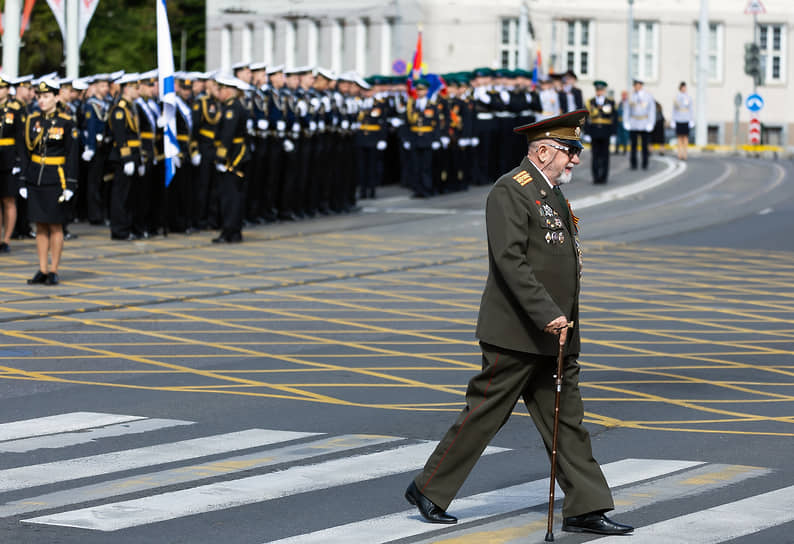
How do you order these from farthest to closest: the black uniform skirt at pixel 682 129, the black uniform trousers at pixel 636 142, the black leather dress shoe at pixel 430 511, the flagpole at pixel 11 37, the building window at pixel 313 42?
the building window at pixel 313 42 → the black uniform skirt at pixel 682 129 → the black uniform trousers at pixel 636 142 → the flagpole at pixel 11 37 → the black leather dress shoe at pixel 430 511

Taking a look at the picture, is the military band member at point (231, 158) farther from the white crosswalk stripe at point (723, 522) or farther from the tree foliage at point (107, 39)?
the tree foliage at point (107, 39)

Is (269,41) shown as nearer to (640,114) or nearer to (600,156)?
(640,114)

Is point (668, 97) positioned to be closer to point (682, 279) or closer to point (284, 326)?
point (682, 279)

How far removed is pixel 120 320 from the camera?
14.6 metres

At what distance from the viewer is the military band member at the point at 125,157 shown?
837 inches

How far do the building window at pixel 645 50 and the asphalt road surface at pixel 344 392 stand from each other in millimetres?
45295

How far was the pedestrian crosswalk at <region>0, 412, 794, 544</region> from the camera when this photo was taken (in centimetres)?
739

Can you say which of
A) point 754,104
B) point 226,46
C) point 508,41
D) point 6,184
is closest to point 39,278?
point 6,184

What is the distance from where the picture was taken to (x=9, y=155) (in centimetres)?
2002

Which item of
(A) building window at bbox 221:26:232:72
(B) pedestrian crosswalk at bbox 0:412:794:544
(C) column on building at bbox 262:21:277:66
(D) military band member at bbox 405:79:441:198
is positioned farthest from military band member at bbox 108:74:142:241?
(A) building window at bbox 221:26:232:72

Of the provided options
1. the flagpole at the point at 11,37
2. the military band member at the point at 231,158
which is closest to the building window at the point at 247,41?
the flagpole at the point at 11,37

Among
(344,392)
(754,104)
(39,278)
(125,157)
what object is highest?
(754,104)

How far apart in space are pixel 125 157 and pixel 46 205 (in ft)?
15.8

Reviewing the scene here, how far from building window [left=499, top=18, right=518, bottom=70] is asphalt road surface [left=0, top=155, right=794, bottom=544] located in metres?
43.3
